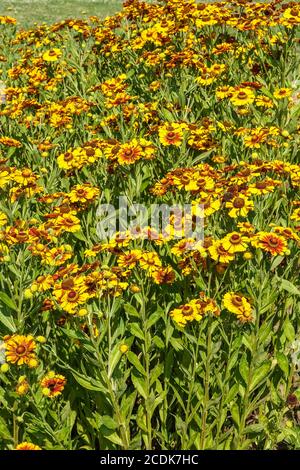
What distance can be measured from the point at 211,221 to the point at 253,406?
3.77ft

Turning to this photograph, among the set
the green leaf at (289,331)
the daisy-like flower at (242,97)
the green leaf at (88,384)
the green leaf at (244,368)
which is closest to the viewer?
the green leaf at (88,384)

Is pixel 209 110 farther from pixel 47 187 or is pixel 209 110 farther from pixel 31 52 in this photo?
pixel 31 52

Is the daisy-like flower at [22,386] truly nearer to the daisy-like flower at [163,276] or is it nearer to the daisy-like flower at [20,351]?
the daisy-like flower at [20,351]

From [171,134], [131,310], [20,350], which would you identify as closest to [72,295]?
[20,350]

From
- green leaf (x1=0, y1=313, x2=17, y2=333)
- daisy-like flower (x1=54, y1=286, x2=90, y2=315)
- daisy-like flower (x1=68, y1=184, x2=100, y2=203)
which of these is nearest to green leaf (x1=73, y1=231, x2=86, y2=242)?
daisy-like flower (x1=68, y1=184, x2=100, y2=203)

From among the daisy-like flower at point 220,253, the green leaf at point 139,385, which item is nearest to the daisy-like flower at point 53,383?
the green leaf at point 139,385

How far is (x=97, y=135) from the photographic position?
4789 mm

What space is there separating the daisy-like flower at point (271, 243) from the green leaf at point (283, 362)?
26.5 inches

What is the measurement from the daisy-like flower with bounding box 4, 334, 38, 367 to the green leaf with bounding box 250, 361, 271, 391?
1.19 m

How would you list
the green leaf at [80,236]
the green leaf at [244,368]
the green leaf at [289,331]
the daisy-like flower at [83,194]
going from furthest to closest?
the green leaf at [80,236]
the daisy-like flower at [83,194]
the green leaf at [289,331]
the green leaf at [244,368]

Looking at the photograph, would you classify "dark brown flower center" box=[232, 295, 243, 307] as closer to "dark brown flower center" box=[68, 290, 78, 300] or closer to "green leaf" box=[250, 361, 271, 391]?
"green leaf" box=[250, 361, 271, 391]

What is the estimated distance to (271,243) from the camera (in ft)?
8.88

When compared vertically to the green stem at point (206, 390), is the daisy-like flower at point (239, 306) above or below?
above

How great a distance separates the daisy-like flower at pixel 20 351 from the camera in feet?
7.76
